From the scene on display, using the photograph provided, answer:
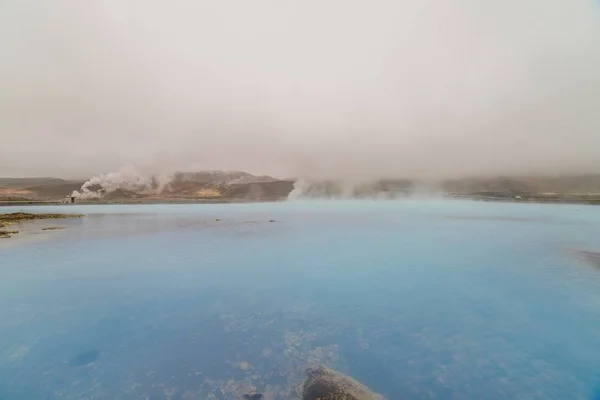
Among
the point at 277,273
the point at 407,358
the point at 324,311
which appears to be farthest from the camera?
the point at 277,273

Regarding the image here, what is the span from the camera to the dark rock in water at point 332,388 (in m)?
10.4

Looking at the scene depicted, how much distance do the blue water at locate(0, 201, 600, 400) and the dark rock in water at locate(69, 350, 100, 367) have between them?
0.09 metres

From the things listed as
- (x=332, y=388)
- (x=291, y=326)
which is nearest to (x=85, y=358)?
(x=291, y=326)

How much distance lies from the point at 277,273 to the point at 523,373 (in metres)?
21.1

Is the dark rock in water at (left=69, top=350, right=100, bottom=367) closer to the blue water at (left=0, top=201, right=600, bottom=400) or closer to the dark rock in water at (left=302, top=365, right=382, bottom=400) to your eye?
the blue water at (left=0, top=201, right=600, bottom=400)

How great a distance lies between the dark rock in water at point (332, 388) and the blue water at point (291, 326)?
70 cm

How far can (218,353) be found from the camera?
1434cm

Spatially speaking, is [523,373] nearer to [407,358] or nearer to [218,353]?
[407,358]

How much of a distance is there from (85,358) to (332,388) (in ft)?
39.7

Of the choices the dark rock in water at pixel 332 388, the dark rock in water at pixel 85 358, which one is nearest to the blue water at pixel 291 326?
the dark rock in water at pixel 85 358

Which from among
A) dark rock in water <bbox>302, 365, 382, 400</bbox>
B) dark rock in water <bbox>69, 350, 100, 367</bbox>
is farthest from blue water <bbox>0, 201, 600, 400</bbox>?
dark rock in water <bbox>302, 365, 382, 400</bbox>

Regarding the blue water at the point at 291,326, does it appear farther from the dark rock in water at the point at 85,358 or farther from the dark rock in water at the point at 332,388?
the dark rock in water at the point at 332,388

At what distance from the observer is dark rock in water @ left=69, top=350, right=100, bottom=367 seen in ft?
44.9

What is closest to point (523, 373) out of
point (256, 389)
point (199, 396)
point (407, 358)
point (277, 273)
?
point (407, 358)
